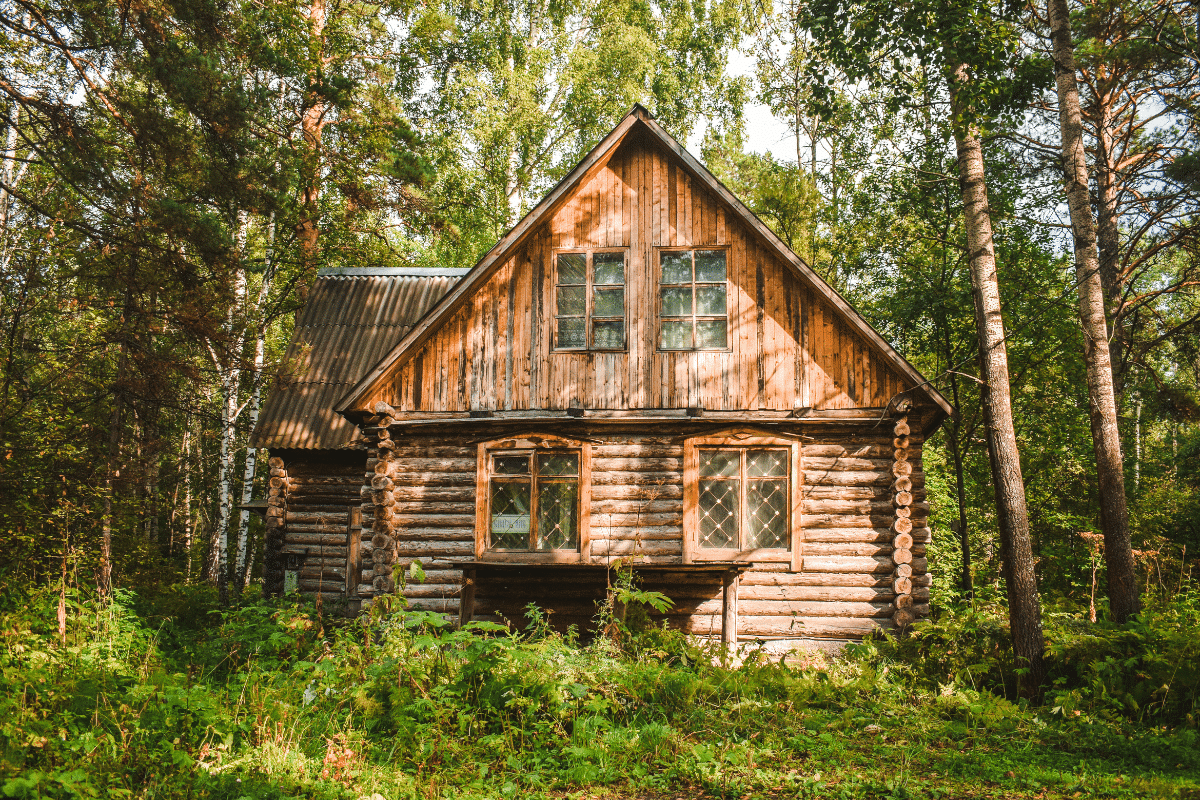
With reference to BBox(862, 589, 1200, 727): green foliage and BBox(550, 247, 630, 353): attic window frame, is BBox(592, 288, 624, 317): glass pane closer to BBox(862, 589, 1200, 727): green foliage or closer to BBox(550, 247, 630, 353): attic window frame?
BBox(550, 247, 630, 353): attic window frame

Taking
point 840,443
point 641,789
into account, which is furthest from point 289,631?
point 840,443

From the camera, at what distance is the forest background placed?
31.1ft

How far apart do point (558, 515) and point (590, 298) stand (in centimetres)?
350

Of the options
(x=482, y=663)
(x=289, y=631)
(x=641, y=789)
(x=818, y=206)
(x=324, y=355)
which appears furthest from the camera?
(x=818, y=206)

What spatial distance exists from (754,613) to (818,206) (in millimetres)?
17629

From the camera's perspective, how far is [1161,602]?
10.2m

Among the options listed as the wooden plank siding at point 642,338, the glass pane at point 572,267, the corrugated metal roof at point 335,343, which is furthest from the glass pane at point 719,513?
the corrugated metal roof at point 335,343

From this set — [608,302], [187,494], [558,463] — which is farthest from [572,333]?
[187,494]

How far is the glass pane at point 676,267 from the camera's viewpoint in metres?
11.4

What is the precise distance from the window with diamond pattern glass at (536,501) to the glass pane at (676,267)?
3.21 m

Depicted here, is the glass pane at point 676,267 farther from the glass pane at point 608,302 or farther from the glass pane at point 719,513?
the glass pane at point 719,513

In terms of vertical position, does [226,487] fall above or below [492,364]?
below

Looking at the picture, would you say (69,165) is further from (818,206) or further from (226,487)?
(818,206)

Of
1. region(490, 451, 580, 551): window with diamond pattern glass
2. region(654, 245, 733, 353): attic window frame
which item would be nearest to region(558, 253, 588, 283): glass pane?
region(654, 245, 733, 353): attic window frame
